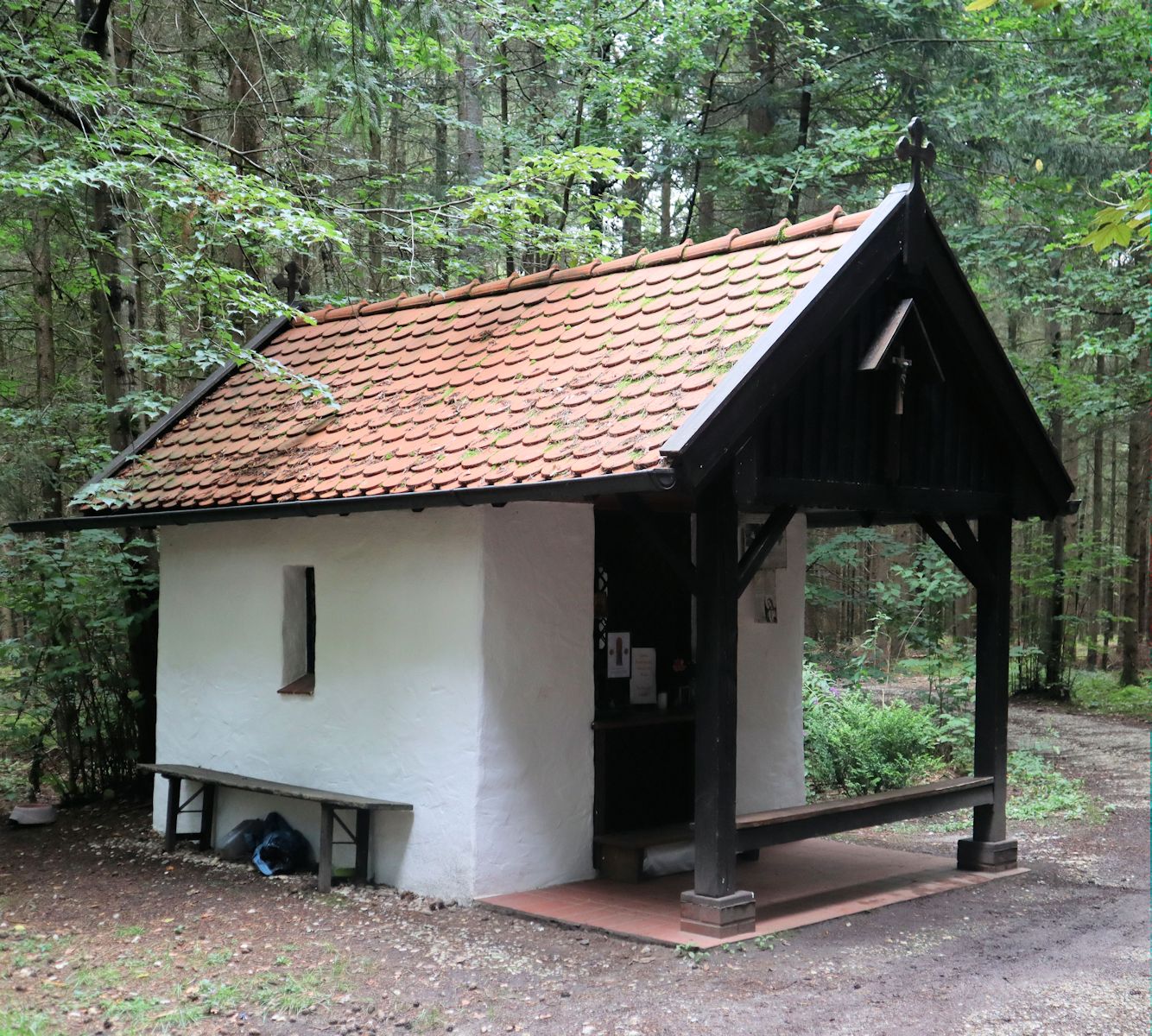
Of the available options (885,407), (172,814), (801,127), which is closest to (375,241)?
(801,127)

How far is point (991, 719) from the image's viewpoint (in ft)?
28.8

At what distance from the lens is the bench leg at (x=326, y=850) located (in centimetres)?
809

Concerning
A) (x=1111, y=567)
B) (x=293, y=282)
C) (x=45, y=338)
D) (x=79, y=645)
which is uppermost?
(x=293, y=282)

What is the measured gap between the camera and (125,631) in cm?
1158

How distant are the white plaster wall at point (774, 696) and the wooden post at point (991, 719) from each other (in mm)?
1544

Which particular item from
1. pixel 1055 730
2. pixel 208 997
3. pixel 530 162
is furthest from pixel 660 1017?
pixel 1055 730

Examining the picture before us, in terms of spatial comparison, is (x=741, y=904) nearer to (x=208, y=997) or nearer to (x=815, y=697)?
(x=208, y=997)

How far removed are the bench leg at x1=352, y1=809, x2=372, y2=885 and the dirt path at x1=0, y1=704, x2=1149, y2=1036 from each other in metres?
0.25

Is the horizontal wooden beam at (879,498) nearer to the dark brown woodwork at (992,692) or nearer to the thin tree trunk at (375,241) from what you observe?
the dark brown woodwork at (992,692)

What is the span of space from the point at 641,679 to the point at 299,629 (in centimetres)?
266

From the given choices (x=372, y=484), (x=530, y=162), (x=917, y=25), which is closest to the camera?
(x=372, y=484)

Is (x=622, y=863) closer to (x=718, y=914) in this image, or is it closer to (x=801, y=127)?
(x=718, y=914)

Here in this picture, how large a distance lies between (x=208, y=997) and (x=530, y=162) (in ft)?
30.6

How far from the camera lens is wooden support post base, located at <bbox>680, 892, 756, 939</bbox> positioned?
6.71m
